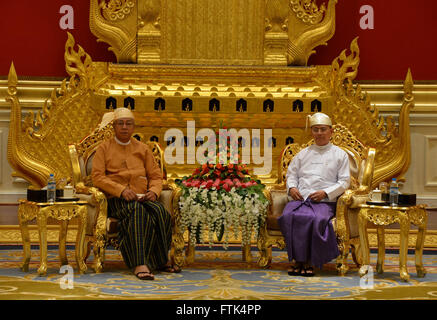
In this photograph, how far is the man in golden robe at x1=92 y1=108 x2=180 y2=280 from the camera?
504 cm

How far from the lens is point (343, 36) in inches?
319

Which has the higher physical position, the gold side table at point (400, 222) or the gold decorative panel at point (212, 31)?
the gold decorative panel at point (212, 31)

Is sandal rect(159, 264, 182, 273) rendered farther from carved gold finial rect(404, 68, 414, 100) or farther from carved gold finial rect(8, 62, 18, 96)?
carved gold finial rect(404, 68, 414, 100)

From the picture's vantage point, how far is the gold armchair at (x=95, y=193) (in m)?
5.17

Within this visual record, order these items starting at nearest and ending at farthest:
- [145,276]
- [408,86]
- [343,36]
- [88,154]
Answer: [145,276], [88,154], [408,86], [343,36]

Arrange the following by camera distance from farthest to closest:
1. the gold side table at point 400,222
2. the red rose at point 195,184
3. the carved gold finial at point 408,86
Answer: the carved gold finial at point 408,86 < the red rose at point 195,184 < the gold side table at point 400,222

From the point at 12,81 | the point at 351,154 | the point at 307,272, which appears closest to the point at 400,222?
the point at 307,272

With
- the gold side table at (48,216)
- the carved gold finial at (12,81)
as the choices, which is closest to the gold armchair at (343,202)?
the gold side table at (48,216)

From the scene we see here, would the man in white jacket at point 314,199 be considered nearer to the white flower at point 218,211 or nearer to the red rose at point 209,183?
the white flower at point 218,211

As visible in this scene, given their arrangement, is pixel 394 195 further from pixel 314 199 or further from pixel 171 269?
pixel 171 269

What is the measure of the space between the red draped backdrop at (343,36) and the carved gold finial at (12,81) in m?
0.41

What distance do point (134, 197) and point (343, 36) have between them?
13.2 feet

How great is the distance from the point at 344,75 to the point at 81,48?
297 cm
